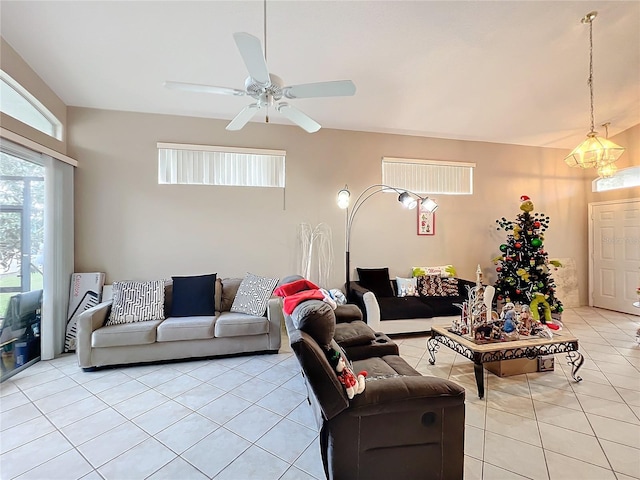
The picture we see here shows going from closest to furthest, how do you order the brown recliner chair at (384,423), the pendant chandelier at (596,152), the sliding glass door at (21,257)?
the brown recliner chair at (384,423)
the sliding glass door at (21,257)
the pendant chandelier at (596,152)

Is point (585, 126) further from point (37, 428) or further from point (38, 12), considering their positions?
point (37, 428)

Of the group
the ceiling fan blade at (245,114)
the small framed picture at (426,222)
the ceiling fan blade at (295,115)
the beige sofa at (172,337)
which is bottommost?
the beige sofa at (172,337)

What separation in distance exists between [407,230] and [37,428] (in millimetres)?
4819

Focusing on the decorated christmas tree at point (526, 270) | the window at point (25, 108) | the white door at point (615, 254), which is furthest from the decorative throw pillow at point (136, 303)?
the white door at point (615, 254)

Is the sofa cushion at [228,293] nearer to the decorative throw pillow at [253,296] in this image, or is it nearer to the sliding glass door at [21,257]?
the decorative throw pillow at [253,296]

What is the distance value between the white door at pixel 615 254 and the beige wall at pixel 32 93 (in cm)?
861

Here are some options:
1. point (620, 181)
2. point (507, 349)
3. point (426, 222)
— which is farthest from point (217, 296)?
point (620, 181)

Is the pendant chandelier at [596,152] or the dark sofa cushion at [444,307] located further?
the dark sofa cushion at [444,307]

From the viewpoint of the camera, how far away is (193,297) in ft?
12.1

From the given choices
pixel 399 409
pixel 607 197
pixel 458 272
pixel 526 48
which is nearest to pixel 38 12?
pixel 399 409

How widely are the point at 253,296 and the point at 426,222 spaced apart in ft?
10.4

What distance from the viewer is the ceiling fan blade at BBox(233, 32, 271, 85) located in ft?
5.43

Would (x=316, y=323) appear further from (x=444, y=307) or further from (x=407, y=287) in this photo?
(x=407, y=287)

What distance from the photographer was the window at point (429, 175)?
200 inches
